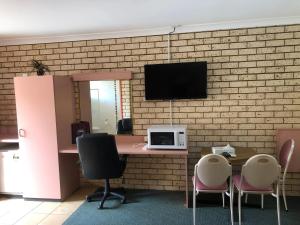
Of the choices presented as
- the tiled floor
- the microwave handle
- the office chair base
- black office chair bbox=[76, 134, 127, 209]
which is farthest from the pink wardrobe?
the microwave handle

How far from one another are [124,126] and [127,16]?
61.8 inches

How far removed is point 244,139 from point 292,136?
22.4 inches

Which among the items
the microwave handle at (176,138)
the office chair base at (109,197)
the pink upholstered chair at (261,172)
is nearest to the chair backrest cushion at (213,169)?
the pink upholstered chair at (261,172)

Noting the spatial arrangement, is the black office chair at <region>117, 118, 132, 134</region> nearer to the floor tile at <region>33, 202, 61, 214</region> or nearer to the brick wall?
the brick wall

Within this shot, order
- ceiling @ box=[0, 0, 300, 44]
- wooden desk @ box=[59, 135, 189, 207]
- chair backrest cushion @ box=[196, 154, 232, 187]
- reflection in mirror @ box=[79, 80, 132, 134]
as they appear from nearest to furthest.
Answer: ceiling @ box=[0, 0, 300, 44]
chair backrest cushion @ box=[196, 154, 232, 187]
wooden desk @ box=[59, 135, 189, 207]
reflection in mirror @ box=[79, 80, 132, 134]

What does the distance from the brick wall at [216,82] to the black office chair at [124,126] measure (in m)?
0.10

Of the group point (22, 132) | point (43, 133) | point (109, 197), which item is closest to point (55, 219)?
point (109, 197)

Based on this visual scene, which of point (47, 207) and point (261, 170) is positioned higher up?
point (261, 170)

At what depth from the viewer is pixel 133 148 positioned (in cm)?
350

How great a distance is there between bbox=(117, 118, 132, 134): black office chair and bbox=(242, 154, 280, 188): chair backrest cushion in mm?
1762

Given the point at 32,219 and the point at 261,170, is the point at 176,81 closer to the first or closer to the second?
the point at 261,170

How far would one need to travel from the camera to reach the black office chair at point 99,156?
3.18 meters

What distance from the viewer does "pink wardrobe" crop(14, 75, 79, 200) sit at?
3471mm

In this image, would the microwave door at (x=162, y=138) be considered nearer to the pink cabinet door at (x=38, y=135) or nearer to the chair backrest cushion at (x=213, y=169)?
the chair backrest cushion at (x=213, y=169)
